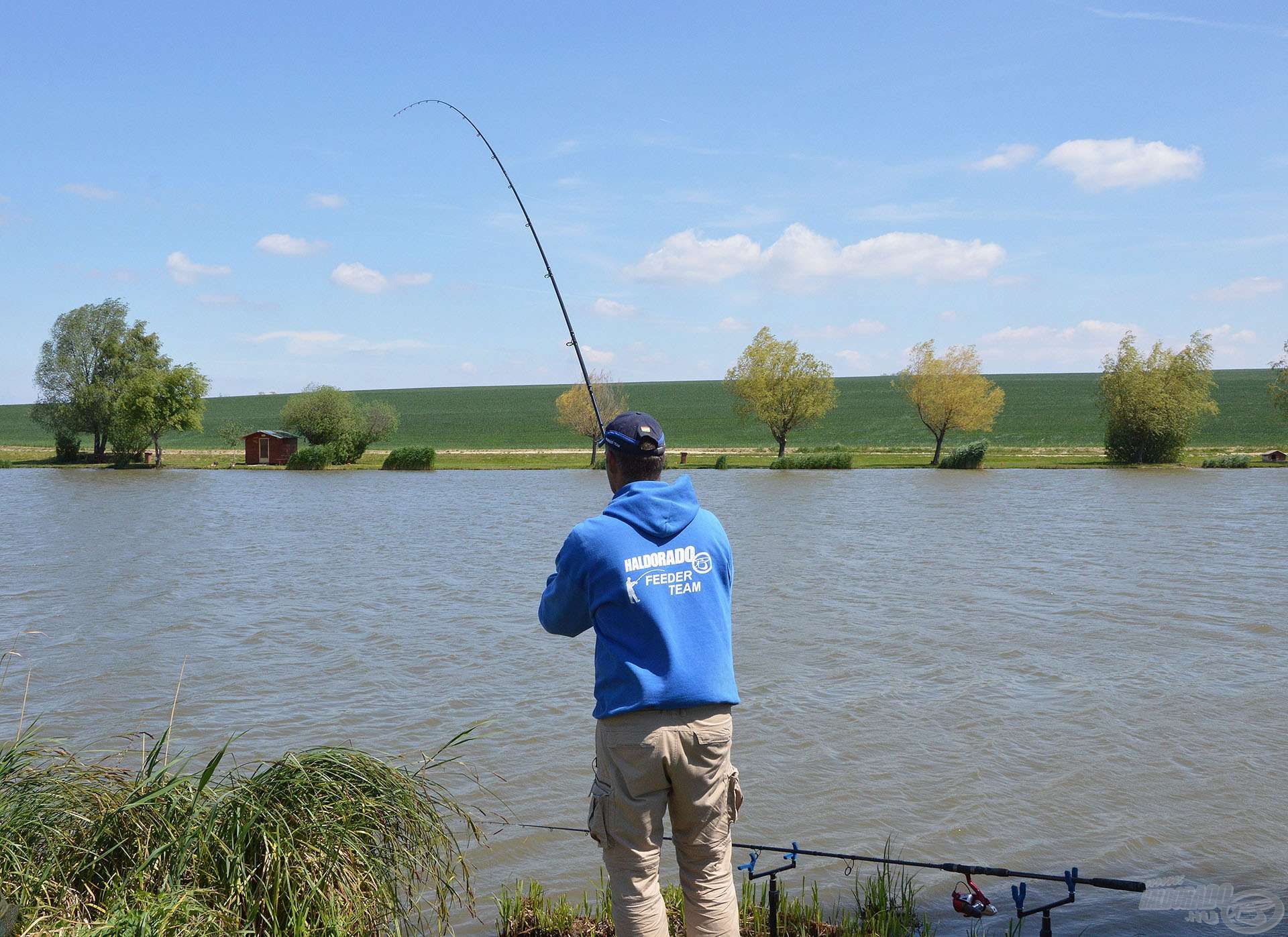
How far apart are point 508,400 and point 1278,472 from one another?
157 meters

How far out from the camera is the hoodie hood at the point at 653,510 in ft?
12.1

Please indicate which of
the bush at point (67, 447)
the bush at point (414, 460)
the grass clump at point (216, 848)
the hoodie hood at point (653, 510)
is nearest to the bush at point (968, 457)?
the bush at point (414, 460)

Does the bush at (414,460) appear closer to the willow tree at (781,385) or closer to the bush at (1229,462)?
the willow tree at (781,385)

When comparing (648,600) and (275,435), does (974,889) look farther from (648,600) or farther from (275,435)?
(275,435)

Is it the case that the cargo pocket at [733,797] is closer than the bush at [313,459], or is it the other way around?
the cargo pocket at [733,797]

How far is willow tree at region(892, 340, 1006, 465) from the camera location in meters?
59.3

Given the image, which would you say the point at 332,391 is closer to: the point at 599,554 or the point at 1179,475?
the point at 1179,475

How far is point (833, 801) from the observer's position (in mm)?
7910

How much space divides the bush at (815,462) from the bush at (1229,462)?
18107 mm

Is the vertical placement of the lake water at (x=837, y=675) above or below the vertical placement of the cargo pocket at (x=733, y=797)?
below

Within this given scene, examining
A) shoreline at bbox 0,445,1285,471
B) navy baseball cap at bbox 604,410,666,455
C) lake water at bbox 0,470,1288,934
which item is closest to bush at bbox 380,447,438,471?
shoreline at bbox 0,445,1285,471

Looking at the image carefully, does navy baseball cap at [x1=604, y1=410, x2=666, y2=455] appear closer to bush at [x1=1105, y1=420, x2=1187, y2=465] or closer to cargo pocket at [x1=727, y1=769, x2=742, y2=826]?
cargo pocket at [x1=727, y1=769, x2=742, y2=826]

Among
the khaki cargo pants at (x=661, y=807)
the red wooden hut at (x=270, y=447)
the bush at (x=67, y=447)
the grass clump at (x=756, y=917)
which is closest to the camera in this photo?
the khaki cargo pants at (x=661, y=807)

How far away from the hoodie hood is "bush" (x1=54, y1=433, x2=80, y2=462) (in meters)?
74.1
